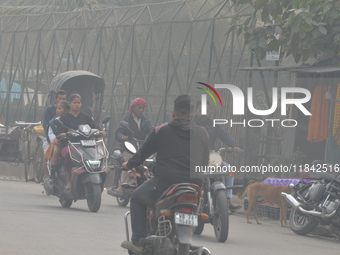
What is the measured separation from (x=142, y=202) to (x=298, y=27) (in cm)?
462

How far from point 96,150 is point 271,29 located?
3290 mm

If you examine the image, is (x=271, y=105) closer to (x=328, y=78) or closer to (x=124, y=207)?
(x=328, y=78)

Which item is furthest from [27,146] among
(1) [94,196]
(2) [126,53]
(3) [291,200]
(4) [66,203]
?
(3) [291,200]

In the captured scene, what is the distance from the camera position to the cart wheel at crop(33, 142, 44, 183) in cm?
1363

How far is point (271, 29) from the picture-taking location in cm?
983

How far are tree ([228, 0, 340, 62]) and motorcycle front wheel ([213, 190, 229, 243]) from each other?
2846 millimetres

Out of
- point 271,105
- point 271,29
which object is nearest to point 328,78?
point 271,105

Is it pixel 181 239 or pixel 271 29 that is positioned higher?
pixel 271 29

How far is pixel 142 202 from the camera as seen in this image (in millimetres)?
5055

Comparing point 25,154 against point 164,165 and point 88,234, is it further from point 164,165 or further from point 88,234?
point 164,165

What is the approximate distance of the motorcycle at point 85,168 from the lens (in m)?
8.88

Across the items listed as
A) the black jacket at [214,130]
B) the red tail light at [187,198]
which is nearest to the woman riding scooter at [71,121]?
the black jacket at [214,130]

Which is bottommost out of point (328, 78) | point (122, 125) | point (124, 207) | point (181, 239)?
point (124, 207)

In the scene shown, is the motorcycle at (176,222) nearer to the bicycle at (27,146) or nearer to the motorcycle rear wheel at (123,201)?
the motorcycle rear wheel at (123,201)
